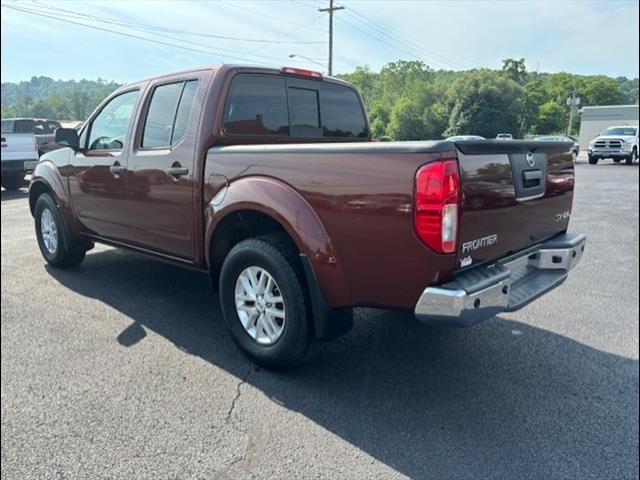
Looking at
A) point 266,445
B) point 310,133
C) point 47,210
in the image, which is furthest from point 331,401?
point 47,210

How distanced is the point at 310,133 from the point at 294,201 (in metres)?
1.52

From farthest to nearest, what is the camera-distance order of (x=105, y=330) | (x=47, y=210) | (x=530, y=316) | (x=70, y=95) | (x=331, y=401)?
1. (x=47, y=210)
2. (x=530, y=316)
3. (x=105, y=330)
4. (x=70, y=95)
5. (x=331, y=401)

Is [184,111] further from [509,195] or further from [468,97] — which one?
[509,195]

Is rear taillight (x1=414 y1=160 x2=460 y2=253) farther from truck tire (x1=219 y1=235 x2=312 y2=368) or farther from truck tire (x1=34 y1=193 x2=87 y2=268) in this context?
truck tire (x1=34 y1=193 x2=87 y2=268)

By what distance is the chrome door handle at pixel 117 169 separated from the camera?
4.16m

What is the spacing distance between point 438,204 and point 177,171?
2.12 m

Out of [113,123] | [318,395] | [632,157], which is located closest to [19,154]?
[113,123]

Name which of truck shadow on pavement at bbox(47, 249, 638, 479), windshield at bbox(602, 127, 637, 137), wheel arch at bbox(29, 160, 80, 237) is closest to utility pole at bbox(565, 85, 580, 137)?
truck shadow on pavement at bbox(47, 249, 638, 479)

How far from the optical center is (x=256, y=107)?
3.79 meters

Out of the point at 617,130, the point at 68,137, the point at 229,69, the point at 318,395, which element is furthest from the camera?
the point at 617,130

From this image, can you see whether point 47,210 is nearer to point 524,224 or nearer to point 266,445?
point 266,445

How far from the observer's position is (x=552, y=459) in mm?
2338

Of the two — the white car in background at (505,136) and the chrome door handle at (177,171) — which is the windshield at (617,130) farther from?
the chrome door handle at (177,171)

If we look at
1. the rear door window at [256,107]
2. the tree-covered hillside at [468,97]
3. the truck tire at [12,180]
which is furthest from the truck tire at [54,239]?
the truck tire at [12,180]
